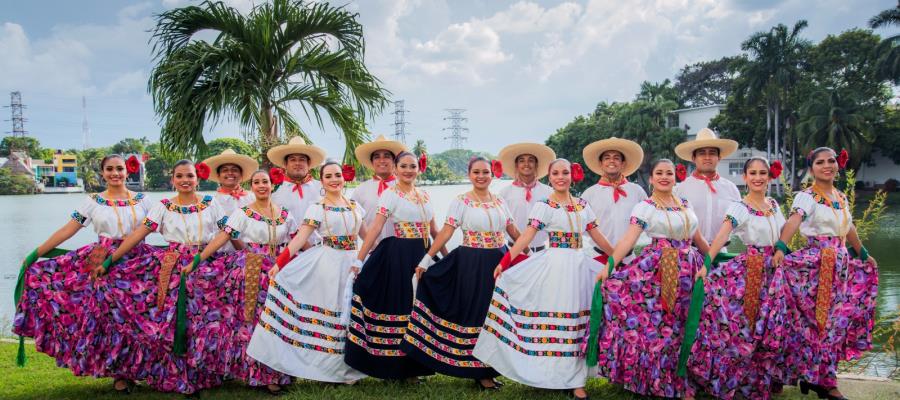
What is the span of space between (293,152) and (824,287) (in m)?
4.45

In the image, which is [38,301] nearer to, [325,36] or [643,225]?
[643,225]

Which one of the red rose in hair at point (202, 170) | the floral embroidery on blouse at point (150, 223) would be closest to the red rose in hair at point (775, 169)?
the red rose in hair at point (202, 170)

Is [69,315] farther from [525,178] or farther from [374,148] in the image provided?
[525,178]

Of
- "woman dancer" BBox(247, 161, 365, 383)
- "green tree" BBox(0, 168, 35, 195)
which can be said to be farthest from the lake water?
"green tree" BBox(0, 168, 35, 195)

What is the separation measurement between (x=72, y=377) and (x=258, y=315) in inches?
83.3

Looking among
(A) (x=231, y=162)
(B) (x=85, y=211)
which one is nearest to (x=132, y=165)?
(B) (x=85, y=211)

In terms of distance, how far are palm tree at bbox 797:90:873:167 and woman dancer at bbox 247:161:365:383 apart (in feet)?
110

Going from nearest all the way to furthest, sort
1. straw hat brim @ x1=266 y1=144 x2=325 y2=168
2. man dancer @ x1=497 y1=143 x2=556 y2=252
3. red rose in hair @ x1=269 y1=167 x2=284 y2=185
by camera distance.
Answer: red rose in hair @ x1=269 y1=167 x2=284 y2=185 → man dancer @ x1=497 y1=143 x2=556 y2=252 → straw hat brim @ x1=266 y1=144 x2=325 y2=168

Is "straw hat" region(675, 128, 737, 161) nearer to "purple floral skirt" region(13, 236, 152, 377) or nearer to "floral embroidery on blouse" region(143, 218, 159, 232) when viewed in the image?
"floral embroidery on blouse" region(143, 218, 159, 232)

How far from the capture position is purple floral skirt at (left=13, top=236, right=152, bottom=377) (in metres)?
4.55

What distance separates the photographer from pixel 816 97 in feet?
112

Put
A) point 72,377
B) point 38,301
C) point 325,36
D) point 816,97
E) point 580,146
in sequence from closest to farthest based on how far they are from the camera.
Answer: point 38,301 → point 72,377 → point 325,36 → point 816,97 → point 580,146

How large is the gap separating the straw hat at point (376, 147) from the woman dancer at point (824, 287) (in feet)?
10.4

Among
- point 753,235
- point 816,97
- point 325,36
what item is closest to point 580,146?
point 816,97
